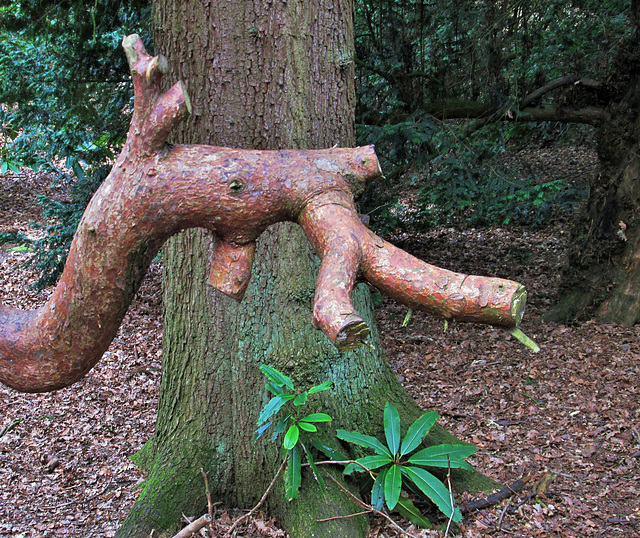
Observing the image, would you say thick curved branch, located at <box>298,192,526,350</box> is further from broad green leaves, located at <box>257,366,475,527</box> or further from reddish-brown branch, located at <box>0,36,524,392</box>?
broad green leaves, located at <box>257,366,475,527</box>

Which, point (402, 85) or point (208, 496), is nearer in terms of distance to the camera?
point (208, 496)

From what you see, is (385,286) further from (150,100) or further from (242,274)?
(150,100)

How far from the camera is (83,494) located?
3.98 metres

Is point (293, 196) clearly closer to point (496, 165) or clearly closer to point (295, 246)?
point (295, 246)

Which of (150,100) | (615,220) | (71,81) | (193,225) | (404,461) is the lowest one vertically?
(404,461)

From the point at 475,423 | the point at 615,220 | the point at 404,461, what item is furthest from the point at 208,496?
the point at 615,220

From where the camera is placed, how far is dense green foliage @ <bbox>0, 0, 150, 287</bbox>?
5594 millimetres

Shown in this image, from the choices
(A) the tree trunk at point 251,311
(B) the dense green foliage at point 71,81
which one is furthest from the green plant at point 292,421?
(B) the dense green foliage at point 71,81

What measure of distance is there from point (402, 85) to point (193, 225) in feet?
17.7

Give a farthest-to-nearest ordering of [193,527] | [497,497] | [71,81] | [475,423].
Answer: [71,81] < [475,423] < [497,497] < [193,527]

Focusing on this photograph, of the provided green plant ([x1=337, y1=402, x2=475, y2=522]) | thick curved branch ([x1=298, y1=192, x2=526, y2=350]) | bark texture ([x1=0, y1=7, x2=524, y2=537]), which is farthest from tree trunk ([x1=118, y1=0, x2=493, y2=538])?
thick curved branch ([x1=298, y1=192, x2=526, y2=350])

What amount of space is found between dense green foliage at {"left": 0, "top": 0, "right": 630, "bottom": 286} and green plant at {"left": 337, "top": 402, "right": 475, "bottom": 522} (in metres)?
3.24

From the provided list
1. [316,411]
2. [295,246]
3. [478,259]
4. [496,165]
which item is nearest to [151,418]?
[316,411]

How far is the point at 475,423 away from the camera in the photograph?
444 centimetres
